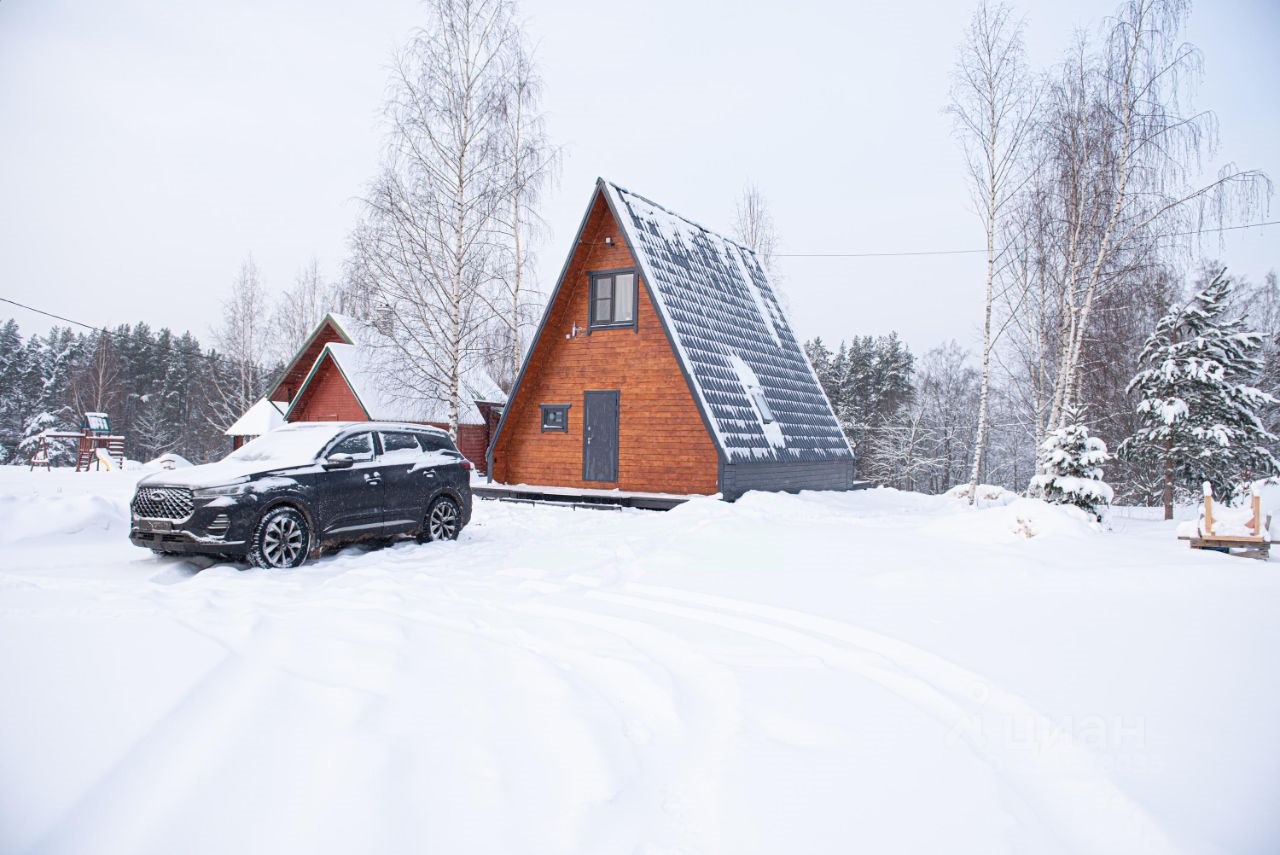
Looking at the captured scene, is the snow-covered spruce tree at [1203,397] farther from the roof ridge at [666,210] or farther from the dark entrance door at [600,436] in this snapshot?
the dark entrance door at [600,436]

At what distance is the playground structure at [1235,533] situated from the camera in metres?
9.39

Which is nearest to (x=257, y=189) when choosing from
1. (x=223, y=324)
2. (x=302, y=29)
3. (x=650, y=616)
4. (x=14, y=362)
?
(x=302, y=29)

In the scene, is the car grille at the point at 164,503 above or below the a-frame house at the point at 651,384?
below

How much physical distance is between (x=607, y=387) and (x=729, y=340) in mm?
3353

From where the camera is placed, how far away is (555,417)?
17.8 meters

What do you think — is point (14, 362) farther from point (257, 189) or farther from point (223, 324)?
point (257, 189)

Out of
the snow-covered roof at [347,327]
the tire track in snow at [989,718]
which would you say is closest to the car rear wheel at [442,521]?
the tire track in snow at [989,718]

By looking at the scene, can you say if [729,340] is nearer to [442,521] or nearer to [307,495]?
[442,521]

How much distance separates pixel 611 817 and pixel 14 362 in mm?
70734

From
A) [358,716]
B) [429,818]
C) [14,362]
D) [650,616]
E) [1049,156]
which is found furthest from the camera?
[14,362]

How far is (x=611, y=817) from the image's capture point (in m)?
2.74

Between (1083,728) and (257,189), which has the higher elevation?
(257,189)

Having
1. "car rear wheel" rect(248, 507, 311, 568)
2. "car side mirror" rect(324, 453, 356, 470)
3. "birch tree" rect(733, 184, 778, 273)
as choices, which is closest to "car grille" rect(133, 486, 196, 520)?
"car rear wheel" rect(248, 507, 311, 568)

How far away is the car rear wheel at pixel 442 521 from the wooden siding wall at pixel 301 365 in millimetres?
21629
